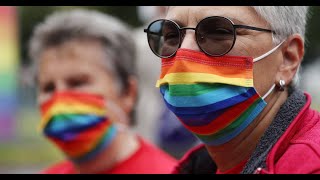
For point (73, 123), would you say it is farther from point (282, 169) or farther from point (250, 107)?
point (282, 169)

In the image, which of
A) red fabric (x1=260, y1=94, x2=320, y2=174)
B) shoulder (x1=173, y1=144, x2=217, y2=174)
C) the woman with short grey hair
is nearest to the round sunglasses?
red fabric (x1=260, y1=94, x2=320, y2=174)

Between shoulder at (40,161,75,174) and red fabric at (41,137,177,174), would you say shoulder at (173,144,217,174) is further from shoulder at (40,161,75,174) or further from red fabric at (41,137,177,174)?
shoulder at (40,161,75,174)

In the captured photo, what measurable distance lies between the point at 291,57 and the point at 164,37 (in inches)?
20.9

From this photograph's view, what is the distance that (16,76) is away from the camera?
14734 millimetres

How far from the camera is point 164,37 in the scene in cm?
288

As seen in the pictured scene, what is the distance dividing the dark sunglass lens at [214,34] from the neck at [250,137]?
287 mm

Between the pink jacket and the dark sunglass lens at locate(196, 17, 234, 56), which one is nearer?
the pink jacket

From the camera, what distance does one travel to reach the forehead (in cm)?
267

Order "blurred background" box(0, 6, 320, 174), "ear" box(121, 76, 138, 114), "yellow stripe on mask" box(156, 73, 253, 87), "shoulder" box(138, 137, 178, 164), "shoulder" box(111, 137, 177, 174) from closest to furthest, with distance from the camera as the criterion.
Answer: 1. "yellow stripe on mask" box(156, 73, 253, 87)
2. "shoulder" box(111, 137, 177, 174)
3. "shoulder" box(138, 137, 178, 164)
4. "ear" box(121, 76, 138, 114)
5. "blurred background" box(0, 6, 320, 174)

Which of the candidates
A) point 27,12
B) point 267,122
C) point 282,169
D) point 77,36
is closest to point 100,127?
point 77,36

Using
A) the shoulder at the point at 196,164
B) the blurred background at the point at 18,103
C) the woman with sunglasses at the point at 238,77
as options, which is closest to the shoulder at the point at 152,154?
the shoulder at the point at 196,164

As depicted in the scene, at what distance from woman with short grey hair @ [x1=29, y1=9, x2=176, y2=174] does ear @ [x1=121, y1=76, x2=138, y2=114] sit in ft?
0.15

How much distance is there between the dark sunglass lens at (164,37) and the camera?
277 centimetres

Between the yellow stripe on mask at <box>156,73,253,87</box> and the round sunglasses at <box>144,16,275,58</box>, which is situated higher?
the round sunglasses at <box>144,16,275,58</box>
